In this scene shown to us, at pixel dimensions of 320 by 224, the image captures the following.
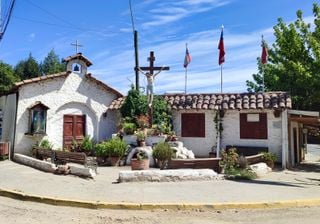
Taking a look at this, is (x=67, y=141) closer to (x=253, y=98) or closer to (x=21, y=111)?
(x=21, y=111)

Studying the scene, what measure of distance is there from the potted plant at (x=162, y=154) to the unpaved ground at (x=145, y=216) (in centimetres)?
631

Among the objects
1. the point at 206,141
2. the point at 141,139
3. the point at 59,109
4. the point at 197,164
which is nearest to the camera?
the point at 197,164

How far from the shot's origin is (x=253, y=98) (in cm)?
1806

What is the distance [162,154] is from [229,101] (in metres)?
5.55

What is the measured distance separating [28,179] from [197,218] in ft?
22.6

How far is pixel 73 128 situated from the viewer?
19.8 meters

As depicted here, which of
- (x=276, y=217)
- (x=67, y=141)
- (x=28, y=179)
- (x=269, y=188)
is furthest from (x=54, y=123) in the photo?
(x=276, y=217)

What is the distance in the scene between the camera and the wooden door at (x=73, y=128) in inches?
764

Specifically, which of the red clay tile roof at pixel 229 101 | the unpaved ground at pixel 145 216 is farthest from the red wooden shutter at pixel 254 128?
the unpaved ground at pixel 145 216

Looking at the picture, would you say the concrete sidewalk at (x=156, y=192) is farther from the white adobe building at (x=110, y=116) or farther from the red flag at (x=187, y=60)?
the red flag at (x=187, y=60)

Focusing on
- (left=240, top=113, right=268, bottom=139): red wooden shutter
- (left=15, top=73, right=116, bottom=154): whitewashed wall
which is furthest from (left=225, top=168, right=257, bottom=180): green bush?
(left=15, top=73, right=116, bottom=154): whitewashed wall

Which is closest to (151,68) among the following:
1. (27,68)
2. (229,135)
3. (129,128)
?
(129,128)

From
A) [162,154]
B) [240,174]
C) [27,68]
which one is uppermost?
[27,68]

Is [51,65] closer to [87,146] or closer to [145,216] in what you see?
[87,146]
